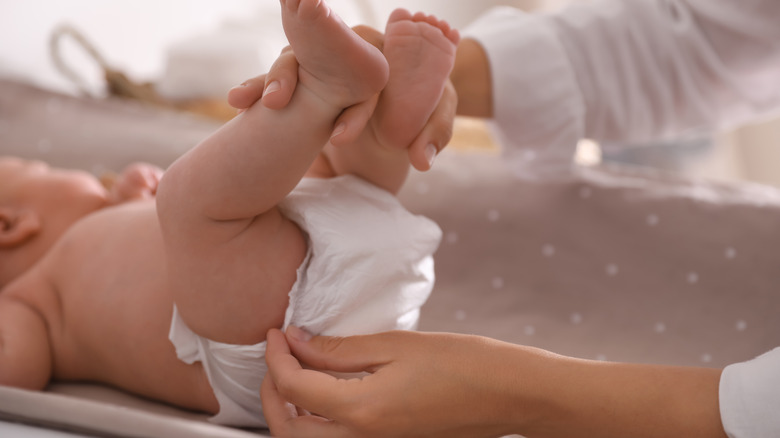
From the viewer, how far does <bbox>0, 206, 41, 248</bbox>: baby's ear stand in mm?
837

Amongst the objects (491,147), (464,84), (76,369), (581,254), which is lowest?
(491,147)

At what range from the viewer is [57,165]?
1182mm

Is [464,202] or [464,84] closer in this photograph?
[464,84]

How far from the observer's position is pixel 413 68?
0.55 metres

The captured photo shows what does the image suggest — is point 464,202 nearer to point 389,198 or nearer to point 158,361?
point 389,198

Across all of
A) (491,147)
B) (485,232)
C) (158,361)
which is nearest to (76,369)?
(158,361)

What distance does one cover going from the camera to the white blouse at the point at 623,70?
2.93ft

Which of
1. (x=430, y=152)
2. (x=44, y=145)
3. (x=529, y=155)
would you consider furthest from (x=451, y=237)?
(x=44, y=145)

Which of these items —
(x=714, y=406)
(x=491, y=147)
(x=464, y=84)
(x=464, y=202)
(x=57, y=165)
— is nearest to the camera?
(x=714, y=406)

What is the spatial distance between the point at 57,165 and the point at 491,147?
841 millimetres

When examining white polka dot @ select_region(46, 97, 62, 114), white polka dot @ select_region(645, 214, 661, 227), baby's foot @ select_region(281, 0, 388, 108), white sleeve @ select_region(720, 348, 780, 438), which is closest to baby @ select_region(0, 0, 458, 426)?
baby's foot @ select_region(281, 0, 388, 108)

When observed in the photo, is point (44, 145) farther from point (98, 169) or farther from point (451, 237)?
point (451, 237)

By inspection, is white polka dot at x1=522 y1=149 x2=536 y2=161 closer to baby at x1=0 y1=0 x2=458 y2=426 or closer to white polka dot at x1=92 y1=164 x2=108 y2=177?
baby at x1=0 y1=0 x2=458 y2=426

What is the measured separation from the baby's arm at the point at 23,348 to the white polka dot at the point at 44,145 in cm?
54
